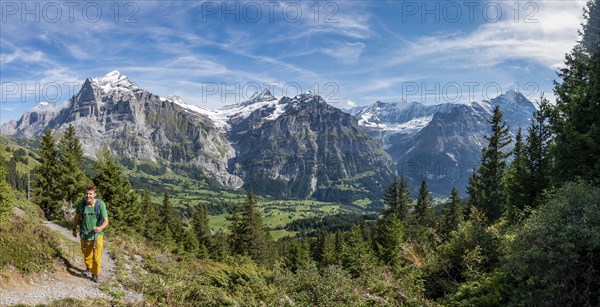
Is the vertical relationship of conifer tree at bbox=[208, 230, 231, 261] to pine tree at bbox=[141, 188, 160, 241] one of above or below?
below

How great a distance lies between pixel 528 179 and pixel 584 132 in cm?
1398

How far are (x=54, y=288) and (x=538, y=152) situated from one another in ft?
131

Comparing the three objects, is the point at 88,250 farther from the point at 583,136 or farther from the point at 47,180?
the point at 47,180

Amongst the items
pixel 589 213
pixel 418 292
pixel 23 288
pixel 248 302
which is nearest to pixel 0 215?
pixel 23 288

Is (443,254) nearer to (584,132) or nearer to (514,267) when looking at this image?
(514,267)

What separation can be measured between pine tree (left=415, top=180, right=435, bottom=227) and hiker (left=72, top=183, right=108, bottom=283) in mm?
67815

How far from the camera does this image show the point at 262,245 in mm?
69312

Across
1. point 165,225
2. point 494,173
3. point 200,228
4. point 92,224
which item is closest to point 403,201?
point 494,173

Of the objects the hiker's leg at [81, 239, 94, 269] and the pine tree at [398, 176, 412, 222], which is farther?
the pine tree at [398, 176, 412, 222]

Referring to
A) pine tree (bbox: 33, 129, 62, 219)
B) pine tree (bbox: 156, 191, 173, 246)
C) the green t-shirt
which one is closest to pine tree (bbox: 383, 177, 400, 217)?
pine tree (bbox: 156, 191, 173, 246)

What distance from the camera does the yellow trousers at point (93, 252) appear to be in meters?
13.3

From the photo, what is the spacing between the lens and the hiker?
13156 mm

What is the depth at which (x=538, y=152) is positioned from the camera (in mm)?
35375

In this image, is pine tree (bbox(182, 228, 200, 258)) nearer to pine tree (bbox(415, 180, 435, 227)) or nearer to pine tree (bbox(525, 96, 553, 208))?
pine tree (bbox(415, 180, 435, 227))
